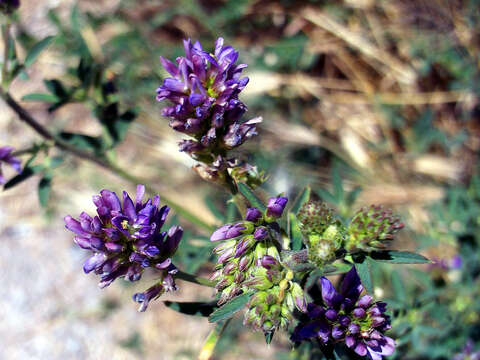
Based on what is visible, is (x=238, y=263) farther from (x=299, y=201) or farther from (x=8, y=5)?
(x=8, y=5)

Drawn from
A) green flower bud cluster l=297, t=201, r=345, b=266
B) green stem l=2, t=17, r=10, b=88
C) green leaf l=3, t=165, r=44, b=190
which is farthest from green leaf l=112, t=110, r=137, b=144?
green flower bud cluster l=297, t=201, r=345, b=266

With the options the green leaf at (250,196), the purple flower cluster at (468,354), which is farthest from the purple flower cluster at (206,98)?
the purple flower cluster at (468,354)

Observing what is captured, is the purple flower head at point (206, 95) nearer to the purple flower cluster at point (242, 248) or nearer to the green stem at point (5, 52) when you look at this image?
the purple flower cluster at point (242, 248)

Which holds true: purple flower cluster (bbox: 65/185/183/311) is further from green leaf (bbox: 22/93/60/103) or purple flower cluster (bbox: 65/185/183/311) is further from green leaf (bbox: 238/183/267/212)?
green leaf (bbox: 22/93/60/103)

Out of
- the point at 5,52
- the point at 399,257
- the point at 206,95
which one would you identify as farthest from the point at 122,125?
the point at 399,257

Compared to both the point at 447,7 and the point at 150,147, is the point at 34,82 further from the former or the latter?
the point at 447,7
